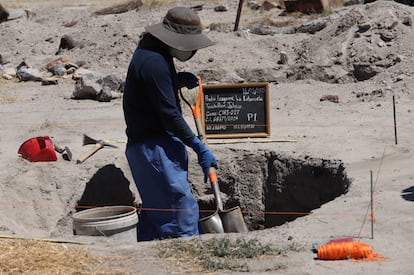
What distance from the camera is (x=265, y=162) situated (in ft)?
32.1

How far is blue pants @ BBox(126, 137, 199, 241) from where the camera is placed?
739cm

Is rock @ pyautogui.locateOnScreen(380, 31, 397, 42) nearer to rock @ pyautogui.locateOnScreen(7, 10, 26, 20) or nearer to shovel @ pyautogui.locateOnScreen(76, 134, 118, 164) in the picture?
shovel @ pyautogui.locateOnScreen(76, 134, 118, 164)

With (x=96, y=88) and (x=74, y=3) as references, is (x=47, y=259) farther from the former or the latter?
(x=74, y=3)

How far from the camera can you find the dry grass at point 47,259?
5.65 meters

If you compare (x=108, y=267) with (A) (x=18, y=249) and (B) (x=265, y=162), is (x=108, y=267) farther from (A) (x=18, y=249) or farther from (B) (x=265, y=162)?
(B) (x=265, y=162)

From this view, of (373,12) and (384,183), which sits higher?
(373,12)

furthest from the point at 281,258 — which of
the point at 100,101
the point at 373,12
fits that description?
the point at 373,12

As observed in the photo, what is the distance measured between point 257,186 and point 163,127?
9.06 feet

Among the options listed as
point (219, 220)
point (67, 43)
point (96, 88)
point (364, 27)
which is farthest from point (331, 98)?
point (67, 43)

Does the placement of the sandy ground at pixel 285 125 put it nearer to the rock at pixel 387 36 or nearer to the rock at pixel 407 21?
the rock at pixel 387 36

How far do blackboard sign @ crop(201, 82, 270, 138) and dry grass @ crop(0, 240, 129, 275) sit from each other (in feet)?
14.4

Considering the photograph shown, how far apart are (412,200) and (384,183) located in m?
0.76

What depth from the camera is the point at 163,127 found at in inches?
288

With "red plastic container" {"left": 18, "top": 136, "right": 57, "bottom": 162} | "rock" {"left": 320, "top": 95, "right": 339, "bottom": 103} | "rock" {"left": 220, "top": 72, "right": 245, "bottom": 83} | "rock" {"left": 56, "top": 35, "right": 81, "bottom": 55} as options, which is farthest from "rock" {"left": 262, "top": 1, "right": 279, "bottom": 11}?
"red plastic container" {"left": 18, "top": 136, "right": 57, "bottom": 162}
